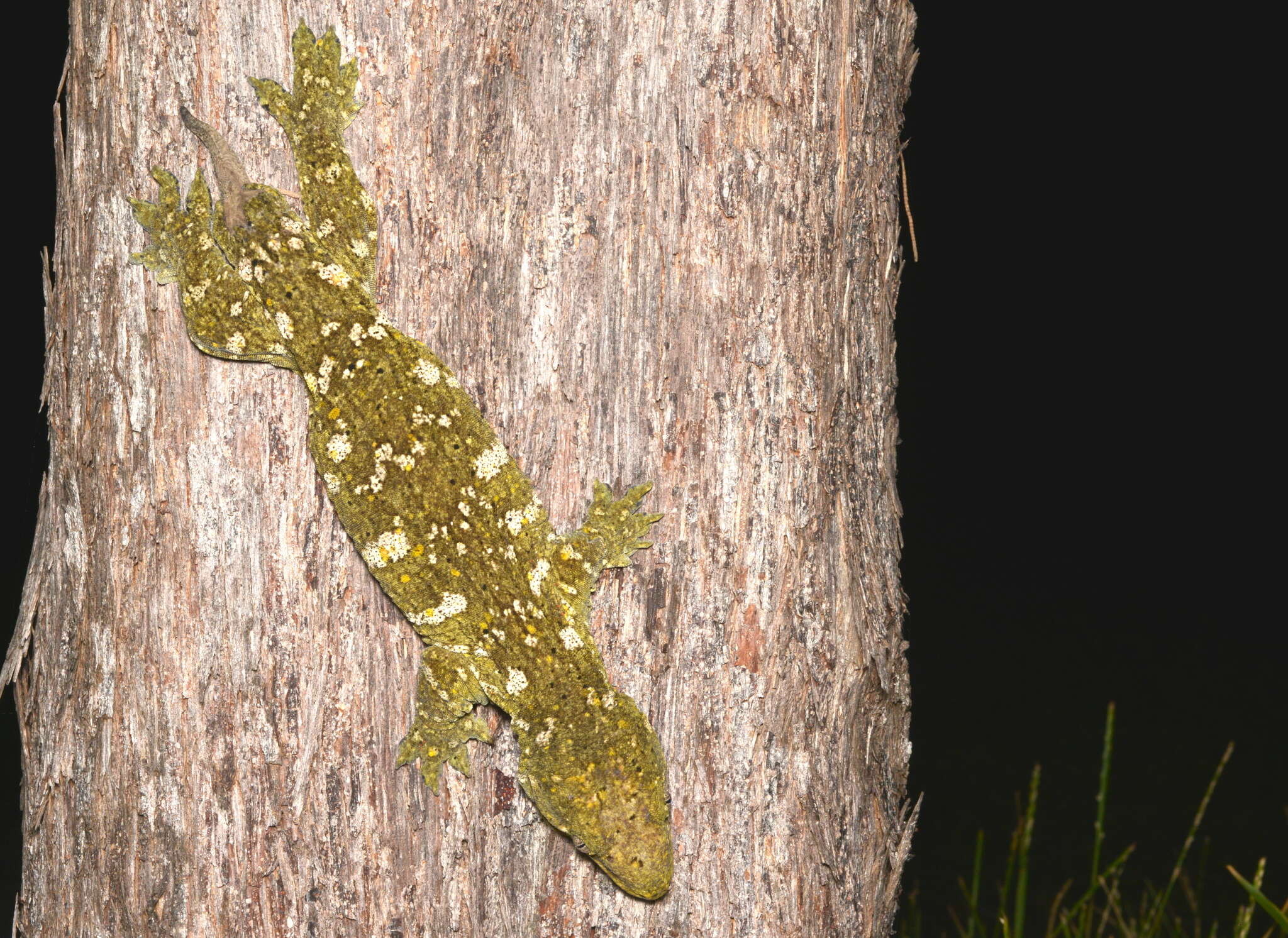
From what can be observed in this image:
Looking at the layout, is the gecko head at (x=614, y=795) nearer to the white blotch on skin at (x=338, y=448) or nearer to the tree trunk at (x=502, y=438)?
the tree trunk at (x=502, y=438)

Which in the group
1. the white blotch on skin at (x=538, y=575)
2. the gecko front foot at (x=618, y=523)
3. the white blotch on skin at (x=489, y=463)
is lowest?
the white blotch on skin at (x=538, y=575)

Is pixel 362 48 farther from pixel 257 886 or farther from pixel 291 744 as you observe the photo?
pixel 257 886

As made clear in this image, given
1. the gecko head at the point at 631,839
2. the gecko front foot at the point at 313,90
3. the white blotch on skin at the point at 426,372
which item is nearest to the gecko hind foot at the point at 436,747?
the gecko head at the point at 631,839

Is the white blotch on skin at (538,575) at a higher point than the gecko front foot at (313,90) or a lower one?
lower

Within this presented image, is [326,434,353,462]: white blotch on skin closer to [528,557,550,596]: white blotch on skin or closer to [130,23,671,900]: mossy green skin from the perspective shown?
[130,23,671,900]: mossy green skin

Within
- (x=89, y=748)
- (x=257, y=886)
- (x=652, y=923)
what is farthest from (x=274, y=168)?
(x=652, y=923)

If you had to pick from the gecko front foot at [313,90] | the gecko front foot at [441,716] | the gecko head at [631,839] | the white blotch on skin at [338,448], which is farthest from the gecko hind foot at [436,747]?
the gecko front foot at [313,90]

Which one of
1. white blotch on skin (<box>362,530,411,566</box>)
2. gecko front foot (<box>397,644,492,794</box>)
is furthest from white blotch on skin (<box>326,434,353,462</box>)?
gecko front foot (<box>397,644,492,794</box>)
